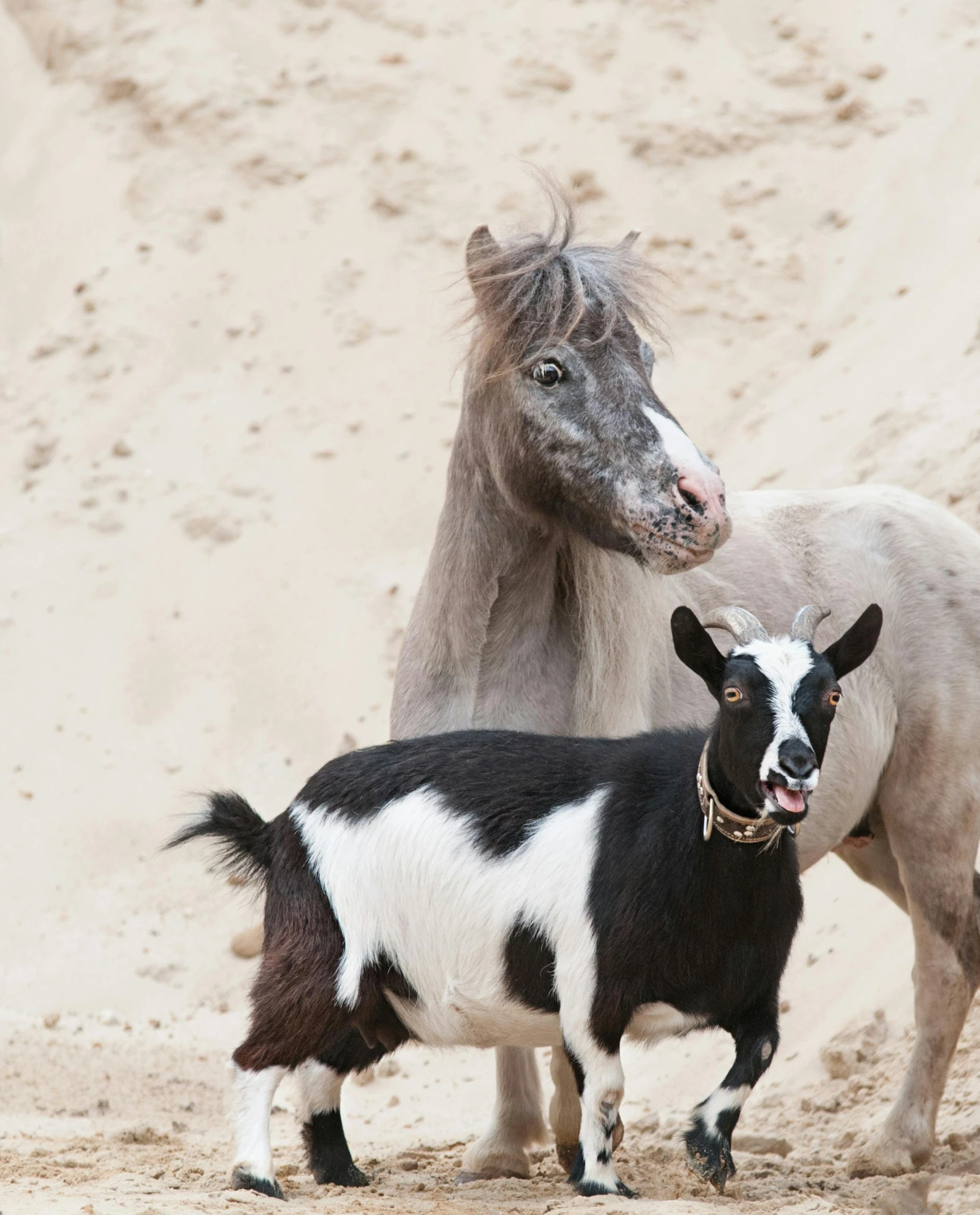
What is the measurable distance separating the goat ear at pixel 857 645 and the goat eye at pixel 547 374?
115 centimetres

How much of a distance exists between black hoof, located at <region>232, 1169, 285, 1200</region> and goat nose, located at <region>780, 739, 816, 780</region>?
170 centimetres

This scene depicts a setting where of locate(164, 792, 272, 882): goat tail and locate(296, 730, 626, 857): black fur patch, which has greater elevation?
locate(296, 730, 626, 857): black fur patch

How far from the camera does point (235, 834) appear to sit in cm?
459

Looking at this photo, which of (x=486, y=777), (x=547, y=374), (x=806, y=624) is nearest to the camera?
(x=806, y=624)

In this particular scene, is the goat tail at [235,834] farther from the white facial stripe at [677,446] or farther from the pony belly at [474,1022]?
the white facial stripe at [677,446]

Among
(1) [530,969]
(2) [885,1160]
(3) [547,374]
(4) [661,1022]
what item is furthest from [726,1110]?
(3) [547,374]

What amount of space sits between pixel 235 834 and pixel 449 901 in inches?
29.2

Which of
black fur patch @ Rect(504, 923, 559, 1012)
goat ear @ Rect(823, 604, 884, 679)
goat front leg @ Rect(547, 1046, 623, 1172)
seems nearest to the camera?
goat ear @ Rect(823, 604, 884, 679)

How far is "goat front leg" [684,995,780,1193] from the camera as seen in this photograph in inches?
155

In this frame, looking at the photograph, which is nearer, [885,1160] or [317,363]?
[885,1160]

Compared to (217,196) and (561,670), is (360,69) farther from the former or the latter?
(561,670)

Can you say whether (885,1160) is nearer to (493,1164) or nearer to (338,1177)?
(493,1164)

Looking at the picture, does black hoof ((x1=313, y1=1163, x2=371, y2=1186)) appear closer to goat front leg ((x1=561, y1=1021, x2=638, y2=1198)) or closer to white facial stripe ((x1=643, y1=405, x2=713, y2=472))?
goat front leg ((x1=561, y1=1021, x2=638, y2=1198))

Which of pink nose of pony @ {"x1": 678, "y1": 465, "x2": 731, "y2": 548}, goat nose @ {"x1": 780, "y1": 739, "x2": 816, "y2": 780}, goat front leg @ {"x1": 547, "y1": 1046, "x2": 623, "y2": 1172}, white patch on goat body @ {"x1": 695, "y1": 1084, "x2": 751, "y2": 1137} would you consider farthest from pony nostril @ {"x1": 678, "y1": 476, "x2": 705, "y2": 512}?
goat front leg @ {"x1": 547, "y1": 1046, "x2": 623, "y2": 1172}
